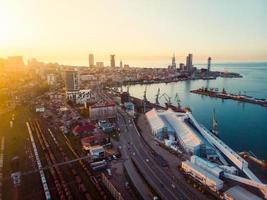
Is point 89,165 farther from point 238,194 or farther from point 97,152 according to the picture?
point 238,194

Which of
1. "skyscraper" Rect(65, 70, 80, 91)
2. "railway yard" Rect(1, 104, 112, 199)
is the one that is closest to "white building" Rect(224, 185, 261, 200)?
"railway yard" Rect(1, 104, 112, 199)

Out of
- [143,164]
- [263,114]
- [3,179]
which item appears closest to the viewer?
[3,179]

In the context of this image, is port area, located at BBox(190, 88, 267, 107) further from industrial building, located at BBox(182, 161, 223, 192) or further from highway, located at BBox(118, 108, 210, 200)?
industrial building, located at BBox(182, 161, 223, 192)

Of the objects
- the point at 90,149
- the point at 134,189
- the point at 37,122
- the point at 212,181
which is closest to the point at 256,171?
the point at 212,181

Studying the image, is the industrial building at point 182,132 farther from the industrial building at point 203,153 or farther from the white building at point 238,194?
the white building at point 238,194

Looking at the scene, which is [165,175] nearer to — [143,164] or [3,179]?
[143,164]

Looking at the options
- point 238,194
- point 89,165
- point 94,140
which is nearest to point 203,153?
point 238,194
